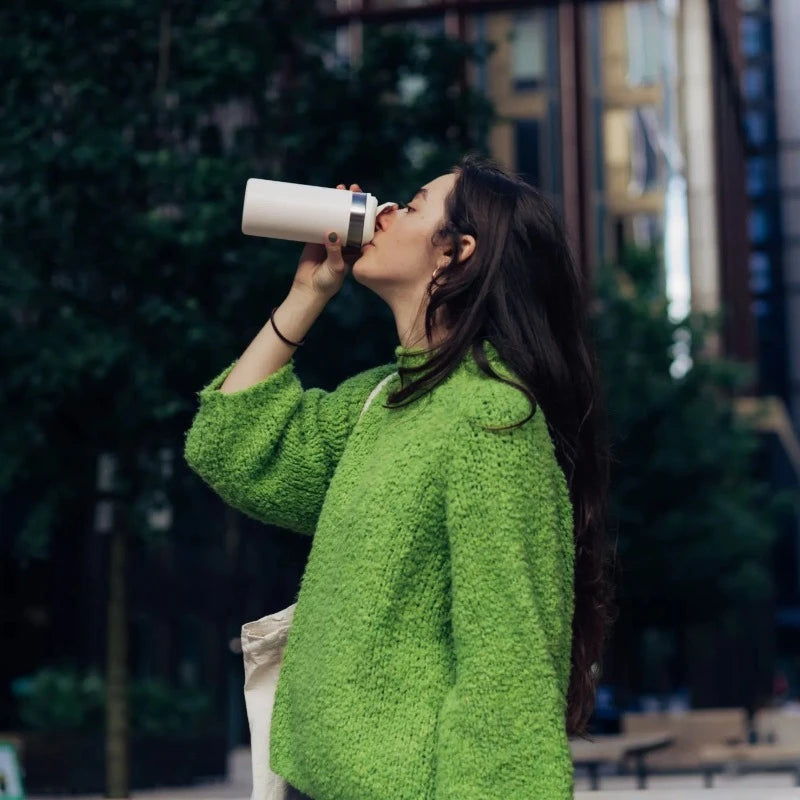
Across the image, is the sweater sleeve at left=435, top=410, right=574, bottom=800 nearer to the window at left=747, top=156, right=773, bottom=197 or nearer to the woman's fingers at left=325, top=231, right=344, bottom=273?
the woman's fingers at left=325, top=231, right=344, bottom=273

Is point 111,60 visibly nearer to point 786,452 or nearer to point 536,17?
point 536,17

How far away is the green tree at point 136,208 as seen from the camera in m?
9.12

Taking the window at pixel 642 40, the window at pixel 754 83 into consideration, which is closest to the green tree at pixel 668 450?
the window at pixel 642 40

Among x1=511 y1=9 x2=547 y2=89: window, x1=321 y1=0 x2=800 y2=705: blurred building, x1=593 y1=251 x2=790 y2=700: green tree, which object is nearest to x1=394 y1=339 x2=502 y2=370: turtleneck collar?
x1=593 y1=251 x2=790 y2=700: green tree

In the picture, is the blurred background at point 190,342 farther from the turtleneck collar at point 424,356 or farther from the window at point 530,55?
the turtleneck collar at point 424,356

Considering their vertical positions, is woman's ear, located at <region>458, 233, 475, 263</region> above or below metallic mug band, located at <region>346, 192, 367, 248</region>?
below

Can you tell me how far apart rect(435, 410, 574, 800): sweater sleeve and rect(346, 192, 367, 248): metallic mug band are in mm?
441

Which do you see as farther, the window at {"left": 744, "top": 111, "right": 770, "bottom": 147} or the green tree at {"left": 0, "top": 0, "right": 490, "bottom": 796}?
the window at {"left": 744, "top": 111, "right": 770, "bottom": 147}

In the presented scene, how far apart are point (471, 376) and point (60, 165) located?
724 cm

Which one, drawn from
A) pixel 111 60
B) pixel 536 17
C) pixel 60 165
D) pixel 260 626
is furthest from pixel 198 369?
pixel 536 17

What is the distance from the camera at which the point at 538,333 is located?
7.66 feet

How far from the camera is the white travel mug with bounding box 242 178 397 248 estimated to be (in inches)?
95.4

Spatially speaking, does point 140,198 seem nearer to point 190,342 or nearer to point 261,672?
point 190,342

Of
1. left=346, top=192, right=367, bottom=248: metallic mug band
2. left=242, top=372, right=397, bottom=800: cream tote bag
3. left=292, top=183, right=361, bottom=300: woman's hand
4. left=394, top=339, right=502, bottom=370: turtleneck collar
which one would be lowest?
left=242, top=372, right=397, bottom=800: cream tote bag
